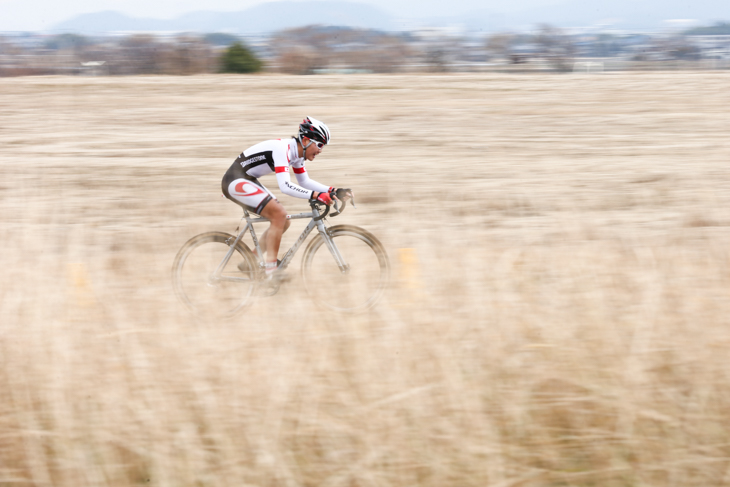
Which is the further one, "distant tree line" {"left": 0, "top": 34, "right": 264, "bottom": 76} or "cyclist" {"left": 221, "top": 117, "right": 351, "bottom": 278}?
"distant tree line" {"left": 0, "top": 34, "right": 264, "bottom": 76}

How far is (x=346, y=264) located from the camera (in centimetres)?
572

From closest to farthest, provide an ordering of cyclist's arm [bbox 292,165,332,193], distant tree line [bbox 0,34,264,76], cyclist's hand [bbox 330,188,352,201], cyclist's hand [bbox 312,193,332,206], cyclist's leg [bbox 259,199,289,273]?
cyclist's hand [bbox 330,188,352,201]
cyclist's hand [bbox 312,193,332,206]
cyclist's leg [bbox 259,199,289,273]
cyclist's arm [bbox 292,165,332,193]
distant tree line [bbox 0,34,264,76]

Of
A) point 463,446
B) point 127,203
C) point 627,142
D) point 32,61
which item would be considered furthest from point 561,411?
point 32,61

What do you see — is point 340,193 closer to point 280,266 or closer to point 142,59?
point 280,266

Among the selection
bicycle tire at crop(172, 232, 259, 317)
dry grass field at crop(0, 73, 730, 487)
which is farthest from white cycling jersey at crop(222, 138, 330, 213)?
dry grass field at crop(0, 73, 730, 487)

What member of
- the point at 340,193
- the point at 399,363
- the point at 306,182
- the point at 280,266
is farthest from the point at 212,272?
the point at 399,363

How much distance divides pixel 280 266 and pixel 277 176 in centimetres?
75

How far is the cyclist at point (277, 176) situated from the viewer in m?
5.45

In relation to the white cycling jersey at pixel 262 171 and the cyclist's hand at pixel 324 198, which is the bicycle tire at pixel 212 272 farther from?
the cyclist's hand at pixel 324 198

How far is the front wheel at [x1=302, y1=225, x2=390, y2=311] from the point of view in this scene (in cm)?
563

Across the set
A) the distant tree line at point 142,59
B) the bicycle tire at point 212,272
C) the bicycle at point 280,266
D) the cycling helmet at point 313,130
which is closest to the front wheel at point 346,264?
the bicycle at point 280,266

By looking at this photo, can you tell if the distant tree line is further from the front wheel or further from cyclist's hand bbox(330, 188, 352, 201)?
cyclist's hand bbox(330, 188, 352, 201)

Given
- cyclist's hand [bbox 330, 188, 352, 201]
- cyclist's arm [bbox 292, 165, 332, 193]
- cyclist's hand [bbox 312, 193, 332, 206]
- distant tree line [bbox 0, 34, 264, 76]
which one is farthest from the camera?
distant tree line [bbox 0, 34, 264, 76]

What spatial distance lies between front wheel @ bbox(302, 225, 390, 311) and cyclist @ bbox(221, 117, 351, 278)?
0.29 m
